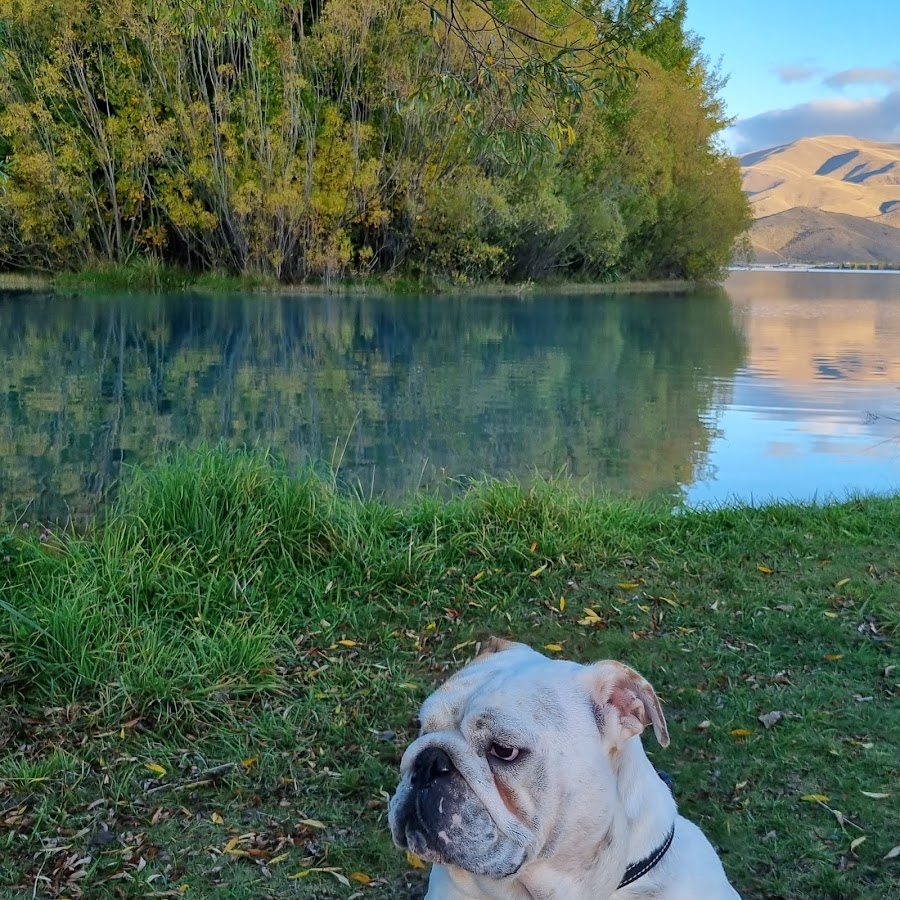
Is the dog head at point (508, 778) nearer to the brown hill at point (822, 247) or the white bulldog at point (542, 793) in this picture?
the white bulldog at point (542, 793)

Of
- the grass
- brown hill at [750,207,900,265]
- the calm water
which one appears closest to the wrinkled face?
the grass

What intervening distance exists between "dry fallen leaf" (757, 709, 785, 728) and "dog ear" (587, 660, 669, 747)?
2628 millimetres

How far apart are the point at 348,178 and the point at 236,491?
30.3 metres

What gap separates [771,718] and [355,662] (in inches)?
88.3

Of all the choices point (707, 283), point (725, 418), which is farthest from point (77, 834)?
point (707, 283)

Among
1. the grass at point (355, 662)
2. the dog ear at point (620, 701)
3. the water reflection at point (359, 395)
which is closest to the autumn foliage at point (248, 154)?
the water reflection at point (359, 395)

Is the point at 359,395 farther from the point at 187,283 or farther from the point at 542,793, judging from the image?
the point at 187,283

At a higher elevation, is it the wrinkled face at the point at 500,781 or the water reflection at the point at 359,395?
the wrinkled face at the point at 500,781

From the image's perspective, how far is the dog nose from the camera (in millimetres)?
2217

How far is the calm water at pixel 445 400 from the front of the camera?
1032 cm

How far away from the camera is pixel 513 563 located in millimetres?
6555

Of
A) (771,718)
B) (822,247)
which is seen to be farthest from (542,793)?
(822,247)

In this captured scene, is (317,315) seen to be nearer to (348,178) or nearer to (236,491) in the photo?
(348,178)

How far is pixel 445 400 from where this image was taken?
48.1 ft
